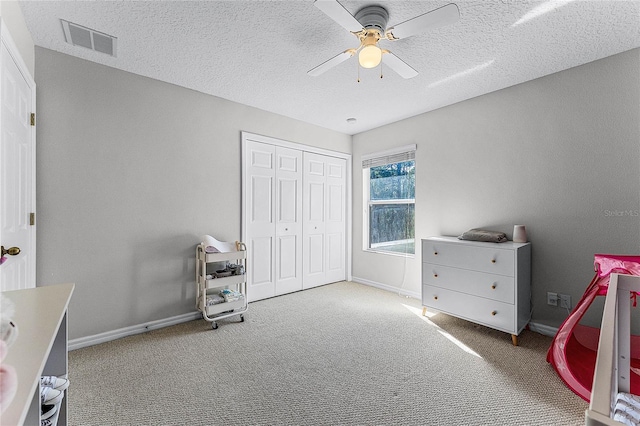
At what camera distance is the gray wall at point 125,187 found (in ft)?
7.38

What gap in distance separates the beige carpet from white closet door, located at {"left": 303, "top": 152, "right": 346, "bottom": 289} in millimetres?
1277

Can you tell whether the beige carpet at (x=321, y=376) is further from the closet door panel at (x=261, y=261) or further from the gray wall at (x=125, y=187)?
the closet door panel at (x=261, y=261)

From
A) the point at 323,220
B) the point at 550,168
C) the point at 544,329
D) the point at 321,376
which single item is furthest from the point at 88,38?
the point at 544,329

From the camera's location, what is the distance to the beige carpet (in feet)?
5.21

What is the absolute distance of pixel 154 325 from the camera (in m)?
2.70

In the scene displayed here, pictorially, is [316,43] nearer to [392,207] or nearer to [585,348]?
[392,207]

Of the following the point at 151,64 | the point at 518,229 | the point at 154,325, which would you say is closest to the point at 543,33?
the point at 518,229

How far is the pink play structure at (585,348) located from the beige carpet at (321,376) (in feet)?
0.32

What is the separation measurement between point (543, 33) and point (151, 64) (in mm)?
3066

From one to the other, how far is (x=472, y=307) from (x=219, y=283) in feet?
8.01

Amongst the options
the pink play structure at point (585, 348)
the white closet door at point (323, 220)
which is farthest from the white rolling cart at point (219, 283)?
the pink play structure at point (585, 348)

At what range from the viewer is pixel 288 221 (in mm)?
3820

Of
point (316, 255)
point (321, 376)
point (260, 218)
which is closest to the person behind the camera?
point (321, 376)

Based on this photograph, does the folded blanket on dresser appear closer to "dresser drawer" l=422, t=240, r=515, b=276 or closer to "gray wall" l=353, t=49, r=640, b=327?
"dresser drawer" l=422, t=240, r=515, b=276
